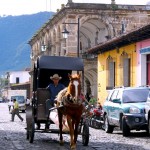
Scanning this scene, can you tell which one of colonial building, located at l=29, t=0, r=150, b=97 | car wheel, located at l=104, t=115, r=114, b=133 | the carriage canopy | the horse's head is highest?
colonial building, located at l=29, t=0, r=150, b=97

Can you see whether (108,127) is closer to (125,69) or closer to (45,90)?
(45,90)

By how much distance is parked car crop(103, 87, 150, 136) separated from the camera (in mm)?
19188

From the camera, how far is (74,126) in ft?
47.9

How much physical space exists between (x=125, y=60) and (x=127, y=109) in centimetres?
1448

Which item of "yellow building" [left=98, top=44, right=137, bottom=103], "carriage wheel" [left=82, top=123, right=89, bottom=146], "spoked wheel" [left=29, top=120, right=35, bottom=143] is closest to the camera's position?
"carriage wheel" [left=82, top=123, right=89, bottom=146]

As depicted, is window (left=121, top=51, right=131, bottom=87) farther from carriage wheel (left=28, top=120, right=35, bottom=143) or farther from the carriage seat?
carriage wheel (left=28, top=120, right=35, bottom=143)

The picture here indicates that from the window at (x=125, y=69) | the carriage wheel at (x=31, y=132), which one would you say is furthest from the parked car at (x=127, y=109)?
the window at (x=125, y=69)

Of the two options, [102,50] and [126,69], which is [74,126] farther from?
[102,50]

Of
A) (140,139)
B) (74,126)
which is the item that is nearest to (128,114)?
(140,139)

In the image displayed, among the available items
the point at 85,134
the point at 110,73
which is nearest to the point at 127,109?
the point at 85,134

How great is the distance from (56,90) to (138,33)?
12893mm

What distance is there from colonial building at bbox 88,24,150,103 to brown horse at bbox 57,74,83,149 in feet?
40.8

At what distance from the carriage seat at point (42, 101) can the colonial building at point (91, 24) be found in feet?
112

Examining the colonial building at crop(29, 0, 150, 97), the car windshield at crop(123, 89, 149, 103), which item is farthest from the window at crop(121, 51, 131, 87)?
the colonial building at crop(29, 0, 150, 97)
